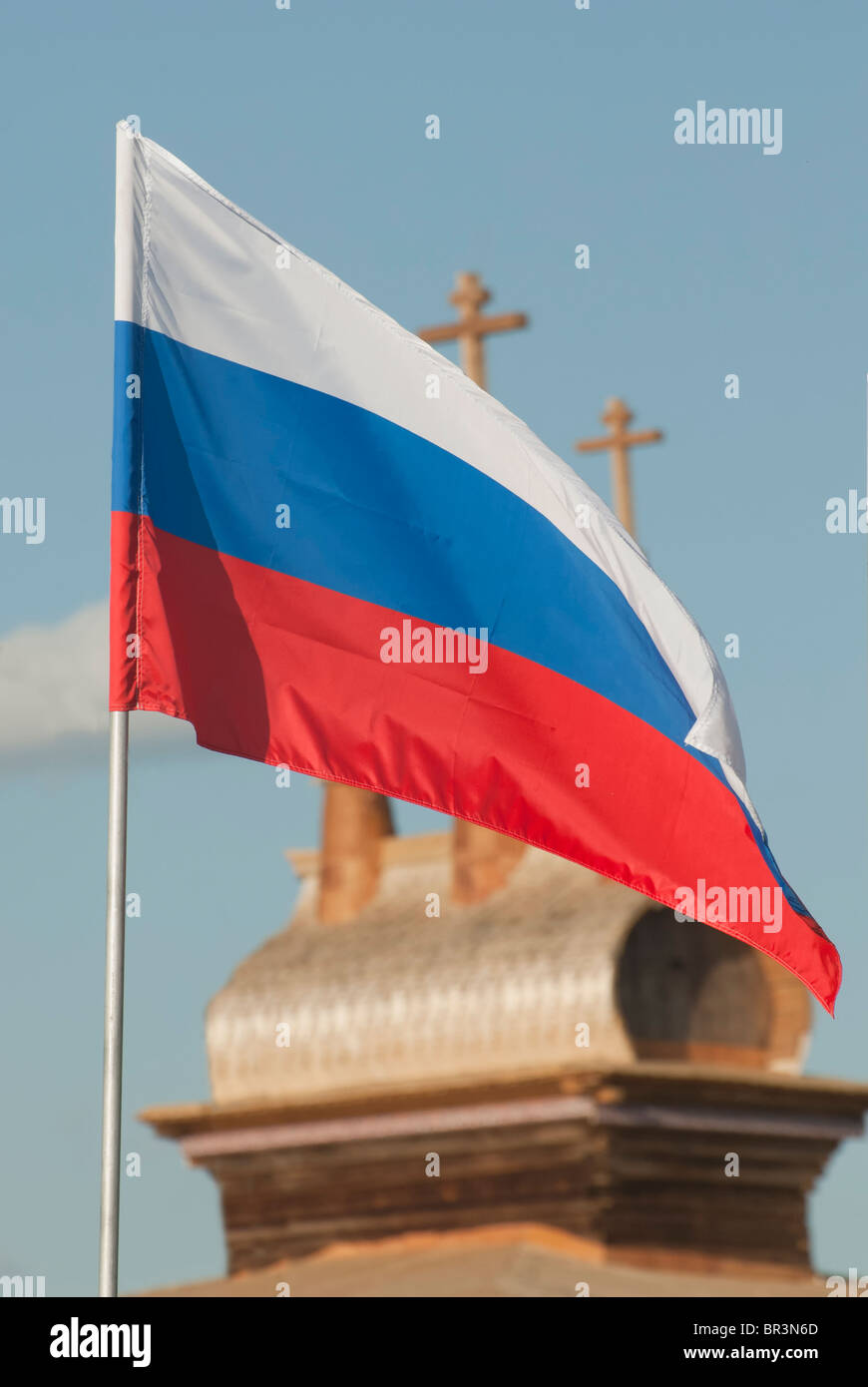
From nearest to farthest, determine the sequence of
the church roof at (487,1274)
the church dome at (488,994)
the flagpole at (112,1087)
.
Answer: the flagpole at (112,1087)
the church roof at (487,1274)
the church dome at (488,994)

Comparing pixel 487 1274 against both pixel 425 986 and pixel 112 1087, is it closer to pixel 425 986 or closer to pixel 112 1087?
pixel 425 986

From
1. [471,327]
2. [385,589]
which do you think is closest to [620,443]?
[471,327]

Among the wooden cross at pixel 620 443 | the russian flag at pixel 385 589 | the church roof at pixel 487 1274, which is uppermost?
the wooden cross at pixel 620 443

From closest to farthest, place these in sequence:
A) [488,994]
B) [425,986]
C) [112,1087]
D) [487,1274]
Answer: [112,1087] < [487,1274] < [488,994] < [425,986]

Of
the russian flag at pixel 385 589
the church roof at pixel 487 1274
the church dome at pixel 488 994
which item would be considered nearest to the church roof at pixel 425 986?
the church dome at pixel 488 994

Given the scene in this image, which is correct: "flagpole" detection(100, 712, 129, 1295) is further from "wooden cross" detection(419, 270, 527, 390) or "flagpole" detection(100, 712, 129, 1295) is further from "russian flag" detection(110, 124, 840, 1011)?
"wooden cross" detection(419, 270, 527, 390)

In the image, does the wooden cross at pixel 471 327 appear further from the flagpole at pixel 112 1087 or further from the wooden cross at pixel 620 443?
the flagpole at pixel 112 1087

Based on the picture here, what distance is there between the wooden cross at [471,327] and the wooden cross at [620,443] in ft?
6.65

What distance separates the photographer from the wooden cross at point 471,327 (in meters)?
27.2

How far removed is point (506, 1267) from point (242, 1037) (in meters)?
4.60

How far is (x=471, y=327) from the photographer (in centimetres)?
2725

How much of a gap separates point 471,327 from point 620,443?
2397 mm

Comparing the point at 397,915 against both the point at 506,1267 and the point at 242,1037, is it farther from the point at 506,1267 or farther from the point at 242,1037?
the point at 506,1267
